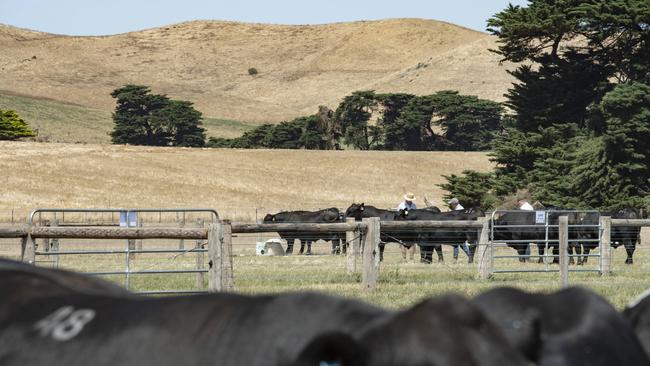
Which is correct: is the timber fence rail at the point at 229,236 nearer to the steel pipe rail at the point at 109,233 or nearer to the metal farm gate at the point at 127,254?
the steel pipe rail at the point at 109,233

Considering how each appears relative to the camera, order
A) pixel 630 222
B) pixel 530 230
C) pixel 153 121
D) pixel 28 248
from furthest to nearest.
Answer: pixel 153 121, pixel 530 230, pixel 630 222, pixel 28 248

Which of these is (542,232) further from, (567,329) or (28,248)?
(567,329)

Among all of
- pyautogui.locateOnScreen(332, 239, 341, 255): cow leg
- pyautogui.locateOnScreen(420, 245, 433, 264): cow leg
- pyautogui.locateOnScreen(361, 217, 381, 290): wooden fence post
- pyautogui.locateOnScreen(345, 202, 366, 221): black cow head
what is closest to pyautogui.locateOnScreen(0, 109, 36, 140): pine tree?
pyautogui.locateOnScreen(345, 202, 366, 221): black cow head

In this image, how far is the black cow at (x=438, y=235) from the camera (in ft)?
78.7

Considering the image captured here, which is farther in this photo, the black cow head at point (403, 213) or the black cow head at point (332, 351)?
the black cow head at point (403, 213)

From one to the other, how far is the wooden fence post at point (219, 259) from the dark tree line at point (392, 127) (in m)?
69.3

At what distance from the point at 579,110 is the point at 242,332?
42.7 m

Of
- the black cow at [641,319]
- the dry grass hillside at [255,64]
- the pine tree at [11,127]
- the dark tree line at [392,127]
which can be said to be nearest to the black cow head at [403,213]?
the black cow at [641,319]

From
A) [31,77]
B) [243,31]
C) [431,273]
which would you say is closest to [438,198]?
[431,273]

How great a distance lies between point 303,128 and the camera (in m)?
84.8

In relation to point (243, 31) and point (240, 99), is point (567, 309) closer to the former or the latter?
point (240, 99)

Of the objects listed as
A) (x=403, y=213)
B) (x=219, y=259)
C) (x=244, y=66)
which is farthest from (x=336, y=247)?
(x=244, y=66)

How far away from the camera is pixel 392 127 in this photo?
85.9 m

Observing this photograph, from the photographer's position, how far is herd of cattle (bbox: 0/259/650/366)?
10.4ft
